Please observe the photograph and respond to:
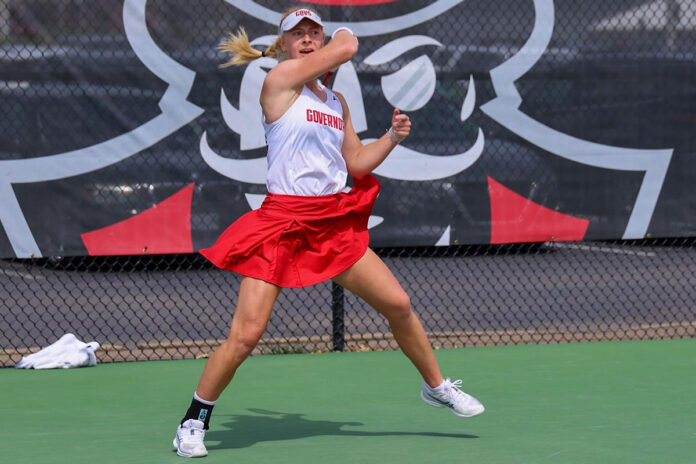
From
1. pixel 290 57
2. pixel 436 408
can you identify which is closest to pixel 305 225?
pixel 290 57

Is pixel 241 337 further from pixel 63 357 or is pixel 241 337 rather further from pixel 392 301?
pixel 63 357

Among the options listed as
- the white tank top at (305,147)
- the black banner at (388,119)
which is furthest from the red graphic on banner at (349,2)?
the white tank top at (305,147)

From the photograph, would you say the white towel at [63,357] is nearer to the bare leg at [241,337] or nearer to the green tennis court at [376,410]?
the green tennis court at [376,410]

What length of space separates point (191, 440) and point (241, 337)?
0.47m

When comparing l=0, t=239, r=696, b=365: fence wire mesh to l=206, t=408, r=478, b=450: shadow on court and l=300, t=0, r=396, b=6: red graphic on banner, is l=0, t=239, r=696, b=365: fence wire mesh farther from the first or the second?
l=206, t=408, r=478, b=450: shadow on court

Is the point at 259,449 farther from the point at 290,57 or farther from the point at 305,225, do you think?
the point at 290,57

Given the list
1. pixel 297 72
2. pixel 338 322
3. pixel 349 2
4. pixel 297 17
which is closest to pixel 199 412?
pixel 297 72

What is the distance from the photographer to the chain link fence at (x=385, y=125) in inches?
276

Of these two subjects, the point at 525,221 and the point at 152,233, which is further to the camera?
the point at 525,221

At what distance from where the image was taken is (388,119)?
7.38 metres

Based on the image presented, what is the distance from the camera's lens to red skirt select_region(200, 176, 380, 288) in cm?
461

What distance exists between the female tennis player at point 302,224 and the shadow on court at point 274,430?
11.7 inches

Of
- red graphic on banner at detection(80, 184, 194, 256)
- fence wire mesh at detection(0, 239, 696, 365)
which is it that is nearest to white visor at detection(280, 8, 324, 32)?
red graphic on banner at detection(80, 184, 194, 256)

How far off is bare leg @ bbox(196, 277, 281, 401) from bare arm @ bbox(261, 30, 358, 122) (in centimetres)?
74
